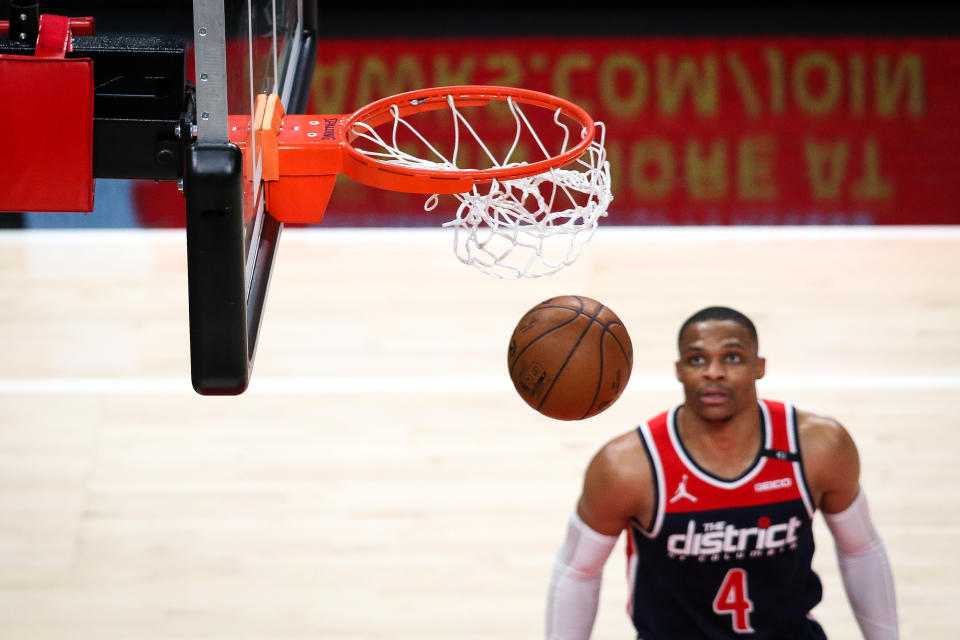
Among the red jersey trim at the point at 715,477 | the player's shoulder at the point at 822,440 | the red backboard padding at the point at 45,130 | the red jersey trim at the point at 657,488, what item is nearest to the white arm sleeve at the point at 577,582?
the red jersey trim at the point at 657,488

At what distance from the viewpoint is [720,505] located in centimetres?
315

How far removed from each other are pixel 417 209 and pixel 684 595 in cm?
368

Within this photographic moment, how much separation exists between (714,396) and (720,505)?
24 cm

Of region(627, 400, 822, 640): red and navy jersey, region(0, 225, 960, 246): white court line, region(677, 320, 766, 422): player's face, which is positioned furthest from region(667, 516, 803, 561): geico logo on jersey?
region(0, 225, 960, 246): white court line

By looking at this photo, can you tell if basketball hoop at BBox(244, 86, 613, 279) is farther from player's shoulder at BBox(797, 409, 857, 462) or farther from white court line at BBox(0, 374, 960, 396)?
white court line at BBox(0, 374, 960, 396)

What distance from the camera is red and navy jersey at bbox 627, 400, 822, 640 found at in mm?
3143

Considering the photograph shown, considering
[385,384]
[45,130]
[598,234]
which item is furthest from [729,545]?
[598,234]

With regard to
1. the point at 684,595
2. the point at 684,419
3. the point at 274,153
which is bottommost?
the point at 684,595

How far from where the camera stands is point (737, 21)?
818cm

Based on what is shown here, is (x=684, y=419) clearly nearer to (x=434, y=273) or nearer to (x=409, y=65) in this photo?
(x=434, y=273)

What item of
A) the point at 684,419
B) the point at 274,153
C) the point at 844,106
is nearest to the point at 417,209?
the point at 844,106

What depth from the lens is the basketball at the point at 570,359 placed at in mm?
3006

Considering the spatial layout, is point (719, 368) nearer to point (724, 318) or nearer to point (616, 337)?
point (724, 318)

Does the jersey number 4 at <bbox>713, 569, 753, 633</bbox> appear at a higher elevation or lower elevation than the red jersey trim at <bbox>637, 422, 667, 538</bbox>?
lower
